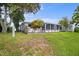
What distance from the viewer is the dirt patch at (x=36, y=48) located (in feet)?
13.2

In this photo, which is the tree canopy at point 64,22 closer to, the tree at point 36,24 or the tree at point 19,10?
the tree at point 36,24

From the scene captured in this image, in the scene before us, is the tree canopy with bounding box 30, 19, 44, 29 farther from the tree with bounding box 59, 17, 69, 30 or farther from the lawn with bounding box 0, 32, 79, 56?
the tree with bounding box 59, 17, 69, 30

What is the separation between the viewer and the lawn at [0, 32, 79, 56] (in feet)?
13.2

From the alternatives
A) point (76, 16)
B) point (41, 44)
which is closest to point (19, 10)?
point (41, 44)

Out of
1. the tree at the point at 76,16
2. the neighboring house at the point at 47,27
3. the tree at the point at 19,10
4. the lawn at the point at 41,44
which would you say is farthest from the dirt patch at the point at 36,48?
the tree at the point at 76,16

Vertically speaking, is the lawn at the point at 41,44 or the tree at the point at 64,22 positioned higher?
the tree at the point at 64,22

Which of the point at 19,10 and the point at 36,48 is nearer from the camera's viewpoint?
the point at 36,48

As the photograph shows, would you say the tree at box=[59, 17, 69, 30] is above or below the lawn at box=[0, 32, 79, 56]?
above

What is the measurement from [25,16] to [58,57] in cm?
72

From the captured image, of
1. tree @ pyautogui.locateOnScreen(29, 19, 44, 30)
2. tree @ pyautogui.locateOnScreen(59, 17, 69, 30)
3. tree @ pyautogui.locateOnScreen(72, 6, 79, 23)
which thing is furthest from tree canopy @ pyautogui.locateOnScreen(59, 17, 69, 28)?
tree @ pyautogui.locateOnScreen(29, 19, 44, 30)

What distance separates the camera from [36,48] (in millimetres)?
4059

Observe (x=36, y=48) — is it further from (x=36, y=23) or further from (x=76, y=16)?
(x=76, y=16)

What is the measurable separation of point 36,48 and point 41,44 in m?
0.09

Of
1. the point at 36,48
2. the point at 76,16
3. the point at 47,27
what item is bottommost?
the point at 36,48
